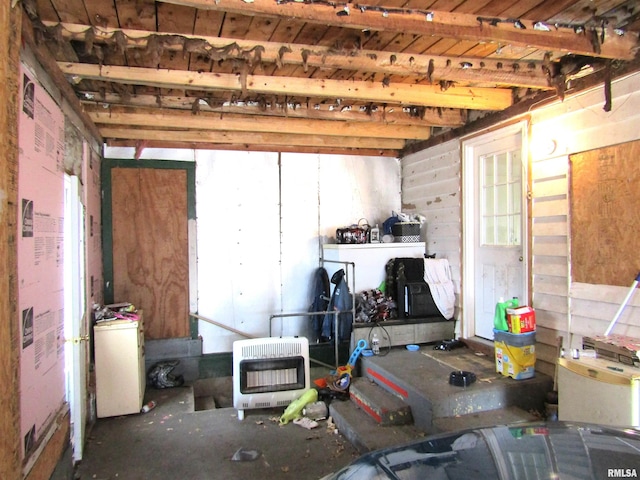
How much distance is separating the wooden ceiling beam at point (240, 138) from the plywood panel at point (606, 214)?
2.63m

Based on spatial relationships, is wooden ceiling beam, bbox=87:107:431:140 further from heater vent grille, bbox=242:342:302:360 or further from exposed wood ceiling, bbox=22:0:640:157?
heater vent grille, bbox=242:342:302:360

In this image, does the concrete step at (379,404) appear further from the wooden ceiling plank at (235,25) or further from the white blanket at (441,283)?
the wooden ceiling plank at (235,25)

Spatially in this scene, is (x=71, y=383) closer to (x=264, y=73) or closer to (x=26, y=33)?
(x=26, y=33)

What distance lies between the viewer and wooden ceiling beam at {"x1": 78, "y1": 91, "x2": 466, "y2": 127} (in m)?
3.55

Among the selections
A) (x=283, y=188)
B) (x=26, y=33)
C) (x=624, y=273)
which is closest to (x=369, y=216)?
(x=283, y=188)

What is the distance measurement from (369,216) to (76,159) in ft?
11.8

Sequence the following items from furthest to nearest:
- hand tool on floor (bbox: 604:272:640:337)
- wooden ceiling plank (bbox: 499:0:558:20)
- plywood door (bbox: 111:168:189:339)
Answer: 1. plywood door (bbox: 111:168:189:339)
2. hand tool on floor (bbox: 604:272:640:337)
3. wooden ceiling plank (bbox: 499:0:558:20)

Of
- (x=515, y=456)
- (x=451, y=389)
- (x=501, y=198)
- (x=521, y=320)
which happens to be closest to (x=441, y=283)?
(x=501, y=198)

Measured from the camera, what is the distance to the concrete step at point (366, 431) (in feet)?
10.4

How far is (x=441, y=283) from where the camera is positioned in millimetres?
4789

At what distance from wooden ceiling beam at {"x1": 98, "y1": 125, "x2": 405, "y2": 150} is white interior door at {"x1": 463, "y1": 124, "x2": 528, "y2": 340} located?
135 centimetres

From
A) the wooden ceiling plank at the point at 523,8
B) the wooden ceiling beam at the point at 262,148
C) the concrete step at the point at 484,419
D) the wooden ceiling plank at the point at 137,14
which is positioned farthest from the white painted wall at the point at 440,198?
the wooden ceiling plank at the point at 137,14

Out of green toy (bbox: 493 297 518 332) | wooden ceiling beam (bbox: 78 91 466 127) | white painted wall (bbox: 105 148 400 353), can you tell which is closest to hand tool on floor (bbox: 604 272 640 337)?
green toy (bbox: 493 297 518 332)

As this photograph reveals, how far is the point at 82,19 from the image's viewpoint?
2.39m
